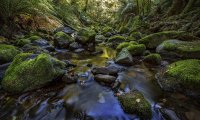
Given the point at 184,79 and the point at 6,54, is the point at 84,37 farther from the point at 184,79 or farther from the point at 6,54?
the point at 184,79

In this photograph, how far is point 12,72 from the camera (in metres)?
4.66

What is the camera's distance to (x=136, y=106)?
3607 millimetres

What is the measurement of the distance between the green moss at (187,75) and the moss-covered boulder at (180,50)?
6.09 ft

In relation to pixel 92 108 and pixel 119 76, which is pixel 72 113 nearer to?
pixel 92 108

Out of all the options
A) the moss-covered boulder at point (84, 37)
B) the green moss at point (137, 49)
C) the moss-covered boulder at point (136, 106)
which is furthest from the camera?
the moss-covered boulder at point (84, 37)

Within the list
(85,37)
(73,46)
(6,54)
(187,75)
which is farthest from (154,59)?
(6,54)

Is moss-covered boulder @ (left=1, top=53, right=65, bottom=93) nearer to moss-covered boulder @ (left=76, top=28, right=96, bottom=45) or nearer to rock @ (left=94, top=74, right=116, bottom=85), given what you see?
rock @ (left=94, top=74, right=116, bottom=85)

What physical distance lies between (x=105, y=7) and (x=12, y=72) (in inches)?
1872

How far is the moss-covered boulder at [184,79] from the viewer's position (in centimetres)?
436

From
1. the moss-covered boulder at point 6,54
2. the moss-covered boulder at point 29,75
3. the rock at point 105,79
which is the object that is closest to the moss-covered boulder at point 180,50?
the rock at point 105,79

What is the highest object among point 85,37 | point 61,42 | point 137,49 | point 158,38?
point 85,37

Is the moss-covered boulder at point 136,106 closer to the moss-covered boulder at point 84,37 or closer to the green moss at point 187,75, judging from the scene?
the green moss at point 187,75

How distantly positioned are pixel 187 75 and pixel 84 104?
8.95 ft

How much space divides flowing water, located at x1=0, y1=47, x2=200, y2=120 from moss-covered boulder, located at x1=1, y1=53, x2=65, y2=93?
0.58 feet
